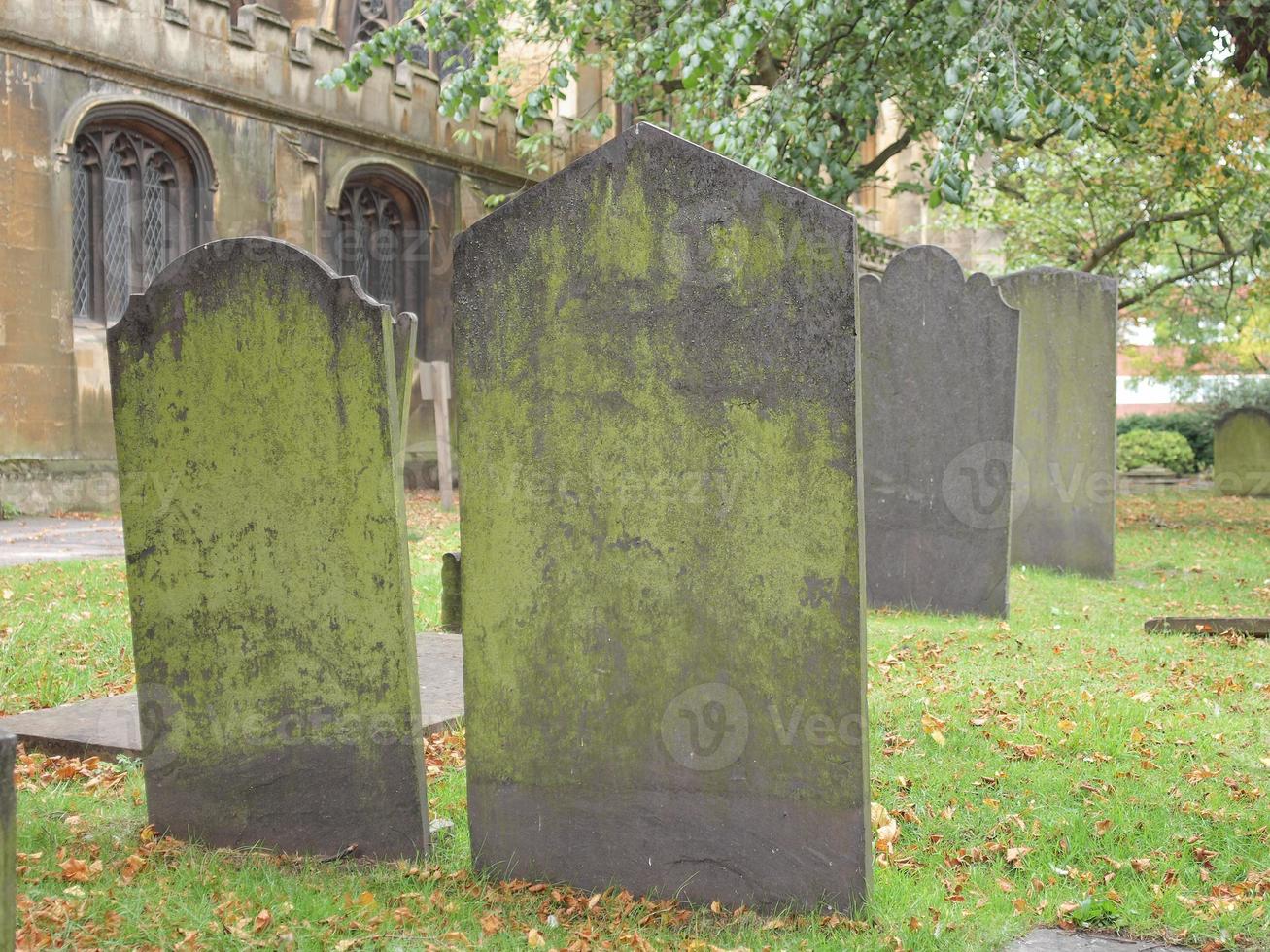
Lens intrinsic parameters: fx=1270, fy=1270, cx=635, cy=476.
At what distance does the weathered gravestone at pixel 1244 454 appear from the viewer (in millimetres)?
20812

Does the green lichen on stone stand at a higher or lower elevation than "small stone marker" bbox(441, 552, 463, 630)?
higher

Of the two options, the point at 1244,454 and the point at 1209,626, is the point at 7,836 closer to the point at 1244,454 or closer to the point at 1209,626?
the point at 1209,626

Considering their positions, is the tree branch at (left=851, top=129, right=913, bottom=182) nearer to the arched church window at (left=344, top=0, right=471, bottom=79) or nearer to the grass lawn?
the grass lawn

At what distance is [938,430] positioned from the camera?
8141 mm

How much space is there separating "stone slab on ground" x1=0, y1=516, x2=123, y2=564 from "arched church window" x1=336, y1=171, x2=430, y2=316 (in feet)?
22.0

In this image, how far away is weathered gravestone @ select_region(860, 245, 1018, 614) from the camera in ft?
26.1

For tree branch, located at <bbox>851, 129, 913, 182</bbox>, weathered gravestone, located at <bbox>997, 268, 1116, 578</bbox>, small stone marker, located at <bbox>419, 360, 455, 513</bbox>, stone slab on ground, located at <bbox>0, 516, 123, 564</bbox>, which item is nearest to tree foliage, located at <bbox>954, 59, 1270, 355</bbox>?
tree branch, located at <bbox>851, 129, 913, 182</bbox>

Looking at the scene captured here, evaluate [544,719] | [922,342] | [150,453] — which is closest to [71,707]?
[150,453]

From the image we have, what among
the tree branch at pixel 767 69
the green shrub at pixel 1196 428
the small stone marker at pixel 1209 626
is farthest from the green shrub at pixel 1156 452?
the small stone marker at pixel 1209 626

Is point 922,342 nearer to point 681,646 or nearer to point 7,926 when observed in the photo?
point 681,646

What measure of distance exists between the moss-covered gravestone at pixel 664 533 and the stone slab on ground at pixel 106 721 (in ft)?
4.71

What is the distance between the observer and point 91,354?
15.3 metres

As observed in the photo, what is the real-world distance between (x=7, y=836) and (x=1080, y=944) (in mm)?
2580

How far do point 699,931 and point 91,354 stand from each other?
45.7ft
